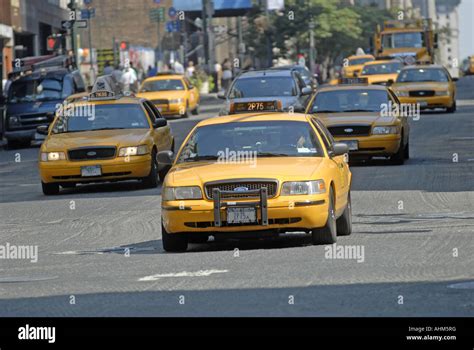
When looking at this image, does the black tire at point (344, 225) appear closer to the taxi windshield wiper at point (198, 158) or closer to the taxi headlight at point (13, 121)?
the taxi windshield wiper at point (198, 158)

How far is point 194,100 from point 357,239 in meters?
37.5

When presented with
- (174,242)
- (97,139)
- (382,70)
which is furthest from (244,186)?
(382,70)

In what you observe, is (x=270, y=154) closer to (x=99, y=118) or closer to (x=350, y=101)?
(x=99, y=118)

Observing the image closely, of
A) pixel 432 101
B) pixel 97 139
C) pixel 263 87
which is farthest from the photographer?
pixel 432 101

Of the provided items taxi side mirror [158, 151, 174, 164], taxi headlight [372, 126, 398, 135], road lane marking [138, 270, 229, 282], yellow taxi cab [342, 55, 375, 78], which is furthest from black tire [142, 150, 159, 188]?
yellow taxi cab [342, 55, 375, 78]

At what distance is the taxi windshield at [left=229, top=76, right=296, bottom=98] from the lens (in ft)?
117

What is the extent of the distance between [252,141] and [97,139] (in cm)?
888

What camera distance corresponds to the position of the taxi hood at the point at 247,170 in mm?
15133

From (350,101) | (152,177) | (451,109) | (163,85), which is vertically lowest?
(451,109)

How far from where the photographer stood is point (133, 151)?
24562mm

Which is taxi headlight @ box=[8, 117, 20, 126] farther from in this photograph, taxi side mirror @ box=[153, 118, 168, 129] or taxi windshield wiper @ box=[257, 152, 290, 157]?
taxi windshield wiper @ box=[257, 152, 290, 157]

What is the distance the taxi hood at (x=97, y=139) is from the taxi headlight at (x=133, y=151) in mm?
70
